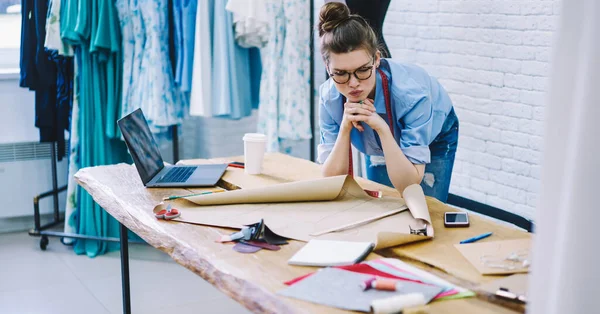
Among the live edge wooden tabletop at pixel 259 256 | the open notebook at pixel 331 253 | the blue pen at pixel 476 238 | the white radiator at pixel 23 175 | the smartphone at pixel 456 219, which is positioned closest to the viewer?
the live edge wooden tabletop at pixel 259 256

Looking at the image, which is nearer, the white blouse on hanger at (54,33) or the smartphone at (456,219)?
the smartphone at (456,219)

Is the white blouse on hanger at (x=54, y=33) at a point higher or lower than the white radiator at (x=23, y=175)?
higher

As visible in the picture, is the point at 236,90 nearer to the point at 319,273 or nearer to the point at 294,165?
the point at 294,165

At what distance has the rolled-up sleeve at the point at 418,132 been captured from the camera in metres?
2.15

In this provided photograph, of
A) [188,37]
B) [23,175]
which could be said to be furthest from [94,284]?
[188,37]

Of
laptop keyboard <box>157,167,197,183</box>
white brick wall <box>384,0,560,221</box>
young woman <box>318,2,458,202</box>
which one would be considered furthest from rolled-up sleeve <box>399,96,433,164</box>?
white brick wall <box>384,0,560,221</box>

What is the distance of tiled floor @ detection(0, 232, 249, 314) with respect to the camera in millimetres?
3238

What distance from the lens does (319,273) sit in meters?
1.42

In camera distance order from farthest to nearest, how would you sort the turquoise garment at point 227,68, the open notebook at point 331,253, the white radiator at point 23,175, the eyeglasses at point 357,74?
the white radiator at point 23,175
the turquoise garment at point 227,68
the eyeglasses at point 357,74
the open notebook at point 331,253

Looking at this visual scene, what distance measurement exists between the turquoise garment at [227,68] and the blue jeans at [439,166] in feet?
4.45

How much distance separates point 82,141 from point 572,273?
323 cm

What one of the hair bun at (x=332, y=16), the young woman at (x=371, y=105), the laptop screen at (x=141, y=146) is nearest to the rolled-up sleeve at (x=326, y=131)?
the young woman at (x=371, y=105)

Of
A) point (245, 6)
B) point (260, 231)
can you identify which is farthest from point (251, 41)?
point (260, 231)

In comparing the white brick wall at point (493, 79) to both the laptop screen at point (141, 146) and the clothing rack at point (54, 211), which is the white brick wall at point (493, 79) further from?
the laptop screen at point (141, 146)
